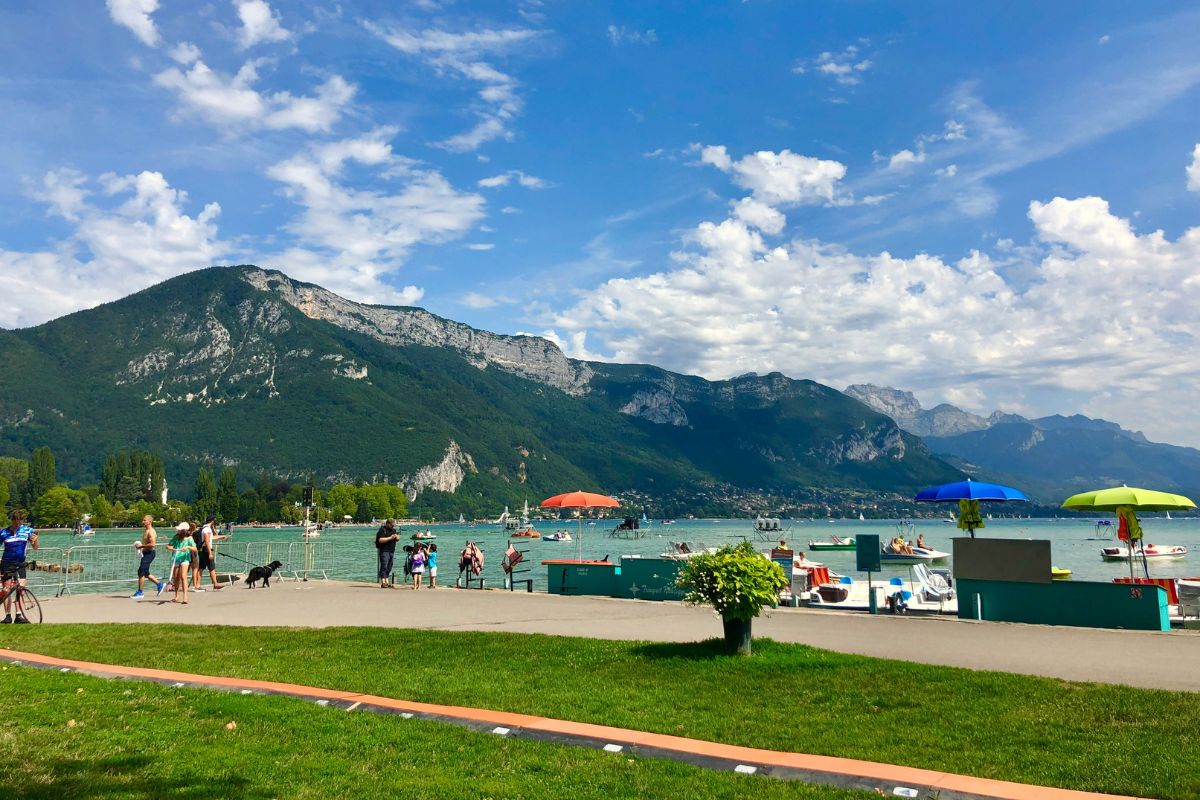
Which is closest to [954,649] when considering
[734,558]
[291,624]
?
[734,558]

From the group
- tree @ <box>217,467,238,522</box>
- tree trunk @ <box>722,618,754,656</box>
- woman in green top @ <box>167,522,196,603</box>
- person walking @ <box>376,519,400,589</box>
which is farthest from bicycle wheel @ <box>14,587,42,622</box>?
tree @ <box>217,467,238,522</box>

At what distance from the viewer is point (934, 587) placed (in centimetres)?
2347

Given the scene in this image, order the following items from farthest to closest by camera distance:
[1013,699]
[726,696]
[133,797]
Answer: [726,696]
[1013,699]
[133,797]

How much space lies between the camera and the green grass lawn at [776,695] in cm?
628

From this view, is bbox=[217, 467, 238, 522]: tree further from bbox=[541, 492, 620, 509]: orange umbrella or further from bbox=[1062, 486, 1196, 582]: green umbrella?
bbox=[1062, 486, 1196, 582]: green umbrella

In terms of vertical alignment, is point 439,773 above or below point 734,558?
below

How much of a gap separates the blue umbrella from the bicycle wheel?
19.0 meters

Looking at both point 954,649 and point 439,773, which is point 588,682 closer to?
point 439,773

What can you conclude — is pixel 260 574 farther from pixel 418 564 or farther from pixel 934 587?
pixel 934 587

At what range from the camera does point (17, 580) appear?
1528 centimetres

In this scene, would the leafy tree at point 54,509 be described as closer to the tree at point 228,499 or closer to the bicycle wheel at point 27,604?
the tree at point 228,499

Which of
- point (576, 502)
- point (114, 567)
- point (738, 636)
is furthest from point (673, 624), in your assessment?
point (114, 567)

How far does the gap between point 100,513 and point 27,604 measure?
523ft

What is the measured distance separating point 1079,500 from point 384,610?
15.8 m
